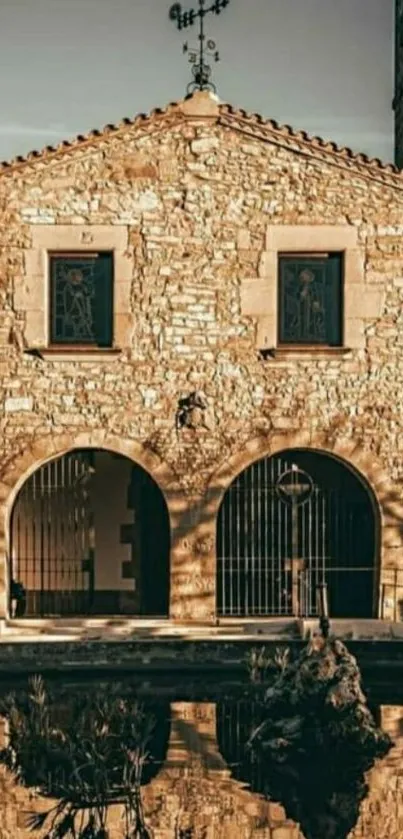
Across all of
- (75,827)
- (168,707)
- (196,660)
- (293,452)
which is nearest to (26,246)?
(293,452)

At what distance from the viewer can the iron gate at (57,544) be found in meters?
21.4

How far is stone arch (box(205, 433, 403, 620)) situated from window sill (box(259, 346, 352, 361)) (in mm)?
1018

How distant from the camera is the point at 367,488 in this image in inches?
783

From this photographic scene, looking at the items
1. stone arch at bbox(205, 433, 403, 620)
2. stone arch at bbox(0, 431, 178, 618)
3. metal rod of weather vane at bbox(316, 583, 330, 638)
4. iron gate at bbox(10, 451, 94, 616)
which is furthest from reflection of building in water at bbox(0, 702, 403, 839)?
iron gate at bbox(10, 451, 94, 616)

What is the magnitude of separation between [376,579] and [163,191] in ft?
19.0

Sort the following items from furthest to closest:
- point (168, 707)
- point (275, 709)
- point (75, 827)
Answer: point (168, 707) < point (275, 709) < point (75, 827)

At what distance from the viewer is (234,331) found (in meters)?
19.8

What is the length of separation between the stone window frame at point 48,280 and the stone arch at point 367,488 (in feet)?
7.09

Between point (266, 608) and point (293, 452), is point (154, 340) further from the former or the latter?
point (266, 608)

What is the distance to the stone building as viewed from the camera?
19766 millimetres

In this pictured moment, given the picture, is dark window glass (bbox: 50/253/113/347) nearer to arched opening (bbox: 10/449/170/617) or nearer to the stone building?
the stone building

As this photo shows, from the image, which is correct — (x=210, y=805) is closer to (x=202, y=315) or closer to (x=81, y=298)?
(x=202, y=315)

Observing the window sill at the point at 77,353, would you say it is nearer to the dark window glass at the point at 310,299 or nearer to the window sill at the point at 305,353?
the window sill at the point at 305,353

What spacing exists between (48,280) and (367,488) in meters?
4.97
